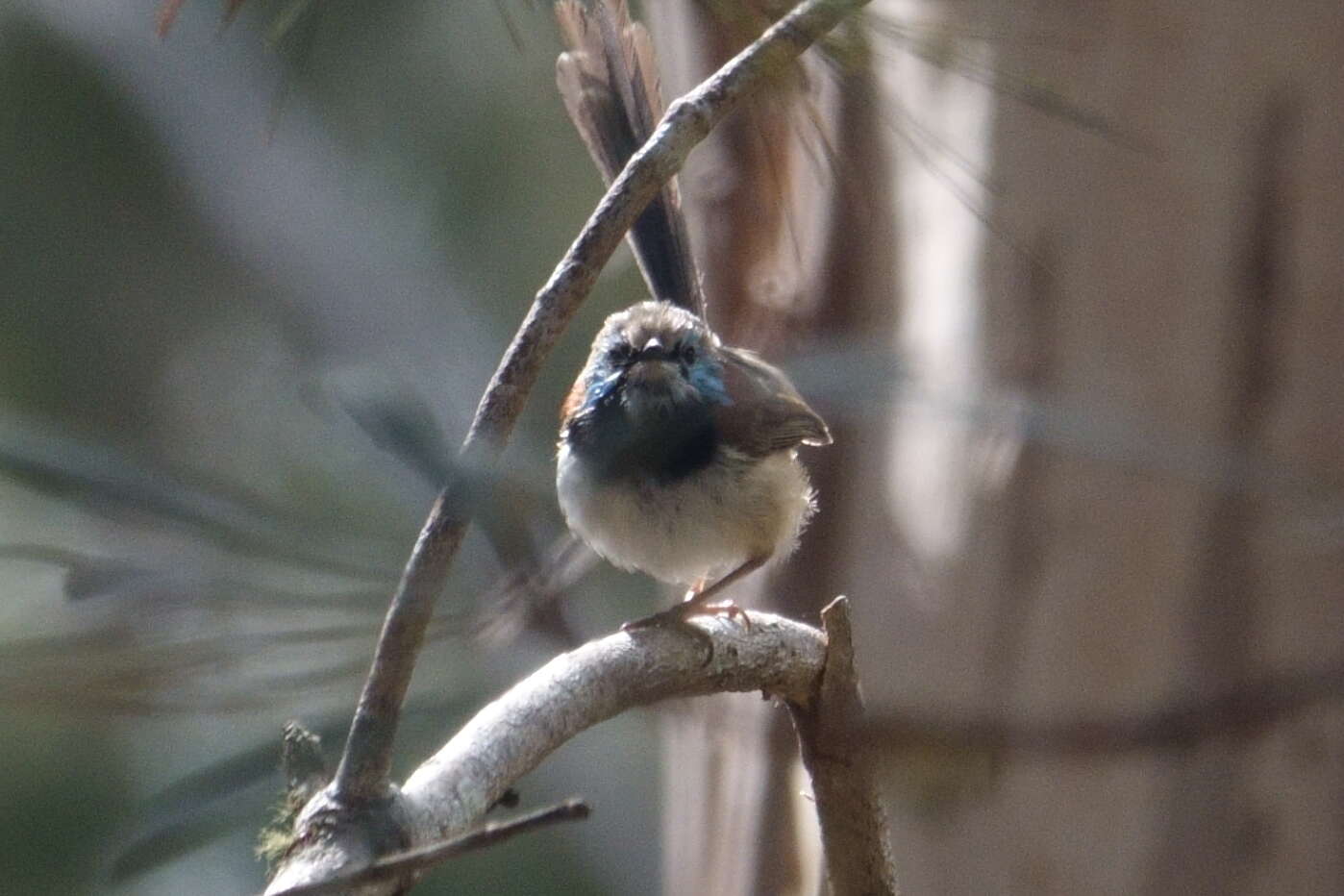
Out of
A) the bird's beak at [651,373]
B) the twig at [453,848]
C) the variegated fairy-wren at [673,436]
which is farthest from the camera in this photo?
the bird's beak at [651,373]

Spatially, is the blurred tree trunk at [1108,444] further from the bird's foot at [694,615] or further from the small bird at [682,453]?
the bird's foot at [694,615]

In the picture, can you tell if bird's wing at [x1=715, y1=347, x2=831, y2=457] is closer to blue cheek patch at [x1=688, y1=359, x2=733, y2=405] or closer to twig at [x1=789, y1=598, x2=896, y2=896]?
blue cheek patch at [x1=688, y1=359, x2=733, y2=405]

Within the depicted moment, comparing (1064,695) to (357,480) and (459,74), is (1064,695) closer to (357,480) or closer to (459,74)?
(357,480)

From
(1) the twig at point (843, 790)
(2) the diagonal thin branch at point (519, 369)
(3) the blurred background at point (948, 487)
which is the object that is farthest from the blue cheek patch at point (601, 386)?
(2) the diagonal thin branch at point (519, 369)

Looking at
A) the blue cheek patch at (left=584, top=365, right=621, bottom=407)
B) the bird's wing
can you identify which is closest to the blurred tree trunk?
the bird's wing

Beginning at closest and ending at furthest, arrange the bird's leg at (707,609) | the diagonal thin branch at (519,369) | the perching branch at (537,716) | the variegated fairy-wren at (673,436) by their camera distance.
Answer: the perching branch at (537,716) < the diagonal thin branch at (519,369) < the bird's leg at (707,609) < the variegated fairy-wren at (673,436)

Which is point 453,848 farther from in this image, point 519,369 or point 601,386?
point 601,386

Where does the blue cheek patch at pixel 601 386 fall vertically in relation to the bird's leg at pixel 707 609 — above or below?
above
